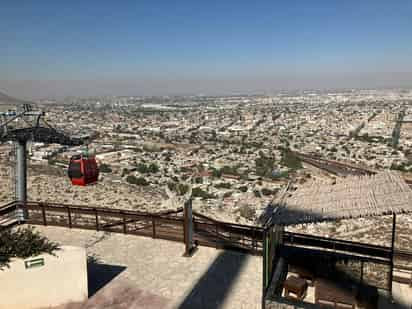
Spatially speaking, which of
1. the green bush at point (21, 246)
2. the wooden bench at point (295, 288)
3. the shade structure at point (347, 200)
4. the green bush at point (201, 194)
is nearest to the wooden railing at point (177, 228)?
the wooden bench at point (295, 288)

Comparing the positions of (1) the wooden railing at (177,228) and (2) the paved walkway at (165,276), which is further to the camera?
(1) the wooden railing at (177,228)

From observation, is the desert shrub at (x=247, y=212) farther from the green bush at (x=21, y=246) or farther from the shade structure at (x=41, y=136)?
the green bush at (x=21, y=246)

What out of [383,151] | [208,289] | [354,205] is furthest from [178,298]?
[383,151]

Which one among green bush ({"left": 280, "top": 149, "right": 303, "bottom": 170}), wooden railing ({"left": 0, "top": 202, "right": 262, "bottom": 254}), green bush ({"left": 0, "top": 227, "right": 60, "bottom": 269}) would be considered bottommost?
green bush ({"left": 280, "top": 149, "right": 303, "bottom": 170})

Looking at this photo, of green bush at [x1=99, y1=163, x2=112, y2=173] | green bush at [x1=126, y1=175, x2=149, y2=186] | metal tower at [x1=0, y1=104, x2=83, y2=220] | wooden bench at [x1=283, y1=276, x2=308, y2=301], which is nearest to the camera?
wooden bench at [x1=283, y1=276, x2=308, y2=301]

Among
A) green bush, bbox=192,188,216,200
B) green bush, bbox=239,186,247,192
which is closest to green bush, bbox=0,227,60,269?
Result: green bush, bbox=192,188,216,200

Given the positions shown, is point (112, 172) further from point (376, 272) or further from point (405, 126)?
point (405, 126)

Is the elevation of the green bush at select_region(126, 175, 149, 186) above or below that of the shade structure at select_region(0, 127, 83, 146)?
below

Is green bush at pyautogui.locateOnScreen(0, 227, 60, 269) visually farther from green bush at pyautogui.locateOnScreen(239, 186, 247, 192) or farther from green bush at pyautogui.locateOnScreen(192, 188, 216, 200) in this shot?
green bush at pyautogui.locateOnScreen(239, 186, 247, 192)
